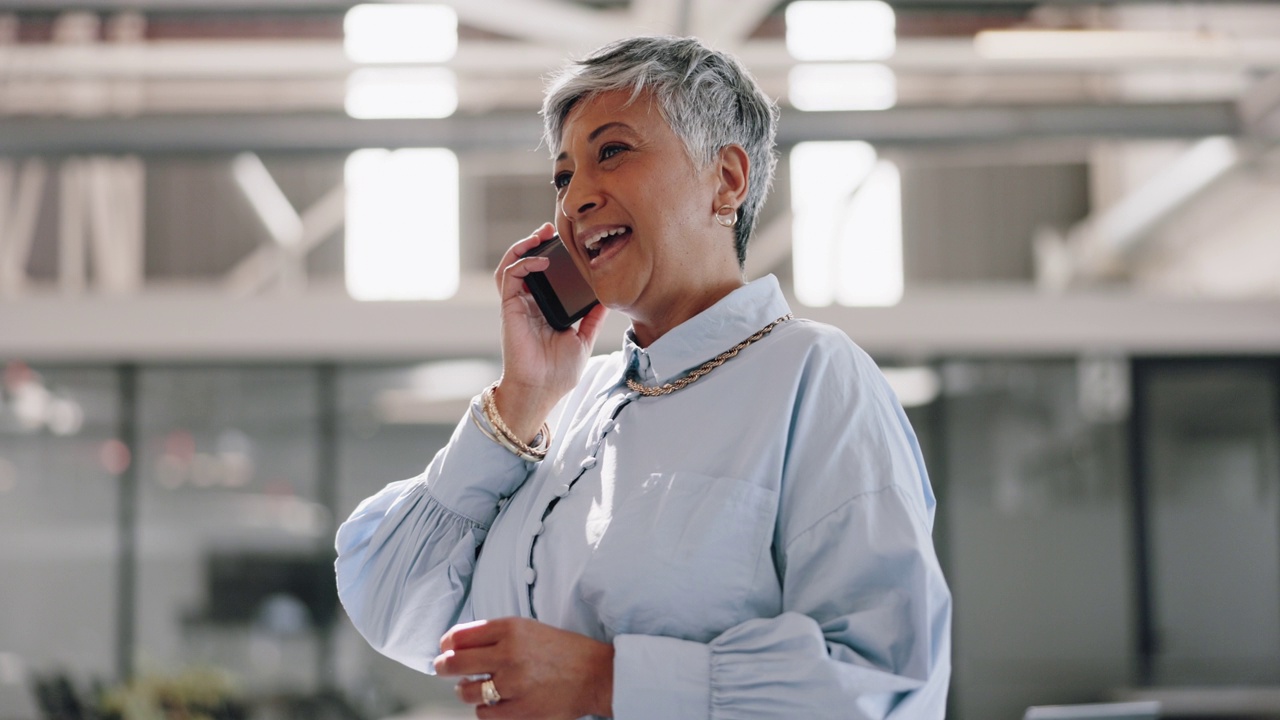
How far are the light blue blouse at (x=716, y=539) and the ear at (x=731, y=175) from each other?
0.10 m

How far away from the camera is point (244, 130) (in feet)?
18.2

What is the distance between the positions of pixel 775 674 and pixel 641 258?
470mm

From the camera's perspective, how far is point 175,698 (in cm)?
820

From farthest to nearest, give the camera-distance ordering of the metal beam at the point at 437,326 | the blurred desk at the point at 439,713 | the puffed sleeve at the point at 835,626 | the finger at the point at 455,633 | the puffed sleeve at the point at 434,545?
the metal beam at the point at 437,326 < the blurred desk at the point at 439,713 < the puffed sleeve at the point at 434,545 < the finger at the point at 455,633 < the puffed sleeve at the point at 835,626

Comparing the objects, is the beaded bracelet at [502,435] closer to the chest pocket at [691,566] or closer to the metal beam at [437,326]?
the chest pocket at [691,566]

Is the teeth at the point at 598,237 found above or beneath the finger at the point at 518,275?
above

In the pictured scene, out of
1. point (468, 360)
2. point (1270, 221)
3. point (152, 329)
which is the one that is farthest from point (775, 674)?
point (1270, 221)

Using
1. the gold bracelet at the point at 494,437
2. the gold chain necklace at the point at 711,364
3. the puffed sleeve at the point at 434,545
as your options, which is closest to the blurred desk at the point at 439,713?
the puffed sleeve at the point at 434,545

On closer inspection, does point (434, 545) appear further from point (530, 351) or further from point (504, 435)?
point (530, 351)

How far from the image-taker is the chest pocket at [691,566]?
116 cm

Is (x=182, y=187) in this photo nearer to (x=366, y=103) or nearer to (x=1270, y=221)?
(x=366, y=103)

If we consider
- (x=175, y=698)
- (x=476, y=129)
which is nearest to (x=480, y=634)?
(x=476, y=129)

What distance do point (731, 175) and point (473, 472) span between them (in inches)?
17.5

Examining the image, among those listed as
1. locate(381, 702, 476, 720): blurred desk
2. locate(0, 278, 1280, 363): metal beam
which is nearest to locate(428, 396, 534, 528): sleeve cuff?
locate(381, 702, 476, 720): blurred desk
